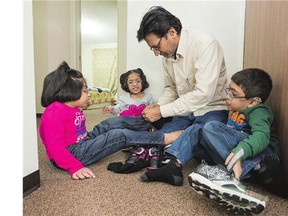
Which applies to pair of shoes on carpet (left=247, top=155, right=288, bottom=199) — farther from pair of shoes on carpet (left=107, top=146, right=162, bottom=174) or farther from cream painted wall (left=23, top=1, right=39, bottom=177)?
cream painted wall (left=23, top=1, right=39, bottom=177)

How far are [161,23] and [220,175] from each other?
67 centimetres

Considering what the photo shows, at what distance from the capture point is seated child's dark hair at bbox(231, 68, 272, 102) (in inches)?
36.6

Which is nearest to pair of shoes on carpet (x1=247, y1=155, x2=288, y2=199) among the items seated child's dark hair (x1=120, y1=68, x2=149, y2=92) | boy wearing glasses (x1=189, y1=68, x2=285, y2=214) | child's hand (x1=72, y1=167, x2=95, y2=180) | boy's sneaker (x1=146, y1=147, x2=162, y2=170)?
boy wearing glasses (x1=189, y1=68, x2=285, y2=214)

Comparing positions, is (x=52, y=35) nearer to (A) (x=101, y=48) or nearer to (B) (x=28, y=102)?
(A) (x=101, y=48)

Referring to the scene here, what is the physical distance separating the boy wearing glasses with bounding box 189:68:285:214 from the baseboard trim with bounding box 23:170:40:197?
21.4 inches

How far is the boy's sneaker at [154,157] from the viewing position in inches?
43.1

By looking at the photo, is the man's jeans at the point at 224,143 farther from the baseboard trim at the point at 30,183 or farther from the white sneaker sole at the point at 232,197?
the baseboard trim at the point at 30,183

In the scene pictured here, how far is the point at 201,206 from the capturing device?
2.46 ft

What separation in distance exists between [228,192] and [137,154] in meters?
0.60

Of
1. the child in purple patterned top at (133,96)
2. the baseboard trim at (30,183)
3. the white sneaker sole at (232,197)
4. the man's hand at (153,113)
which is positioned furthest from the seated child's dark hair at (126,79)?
the white sneaker sole at (232,197)

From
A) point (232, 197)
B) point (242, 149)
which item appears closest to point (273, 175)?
point (242, 149)

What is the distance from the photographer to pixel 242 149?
0.77m
